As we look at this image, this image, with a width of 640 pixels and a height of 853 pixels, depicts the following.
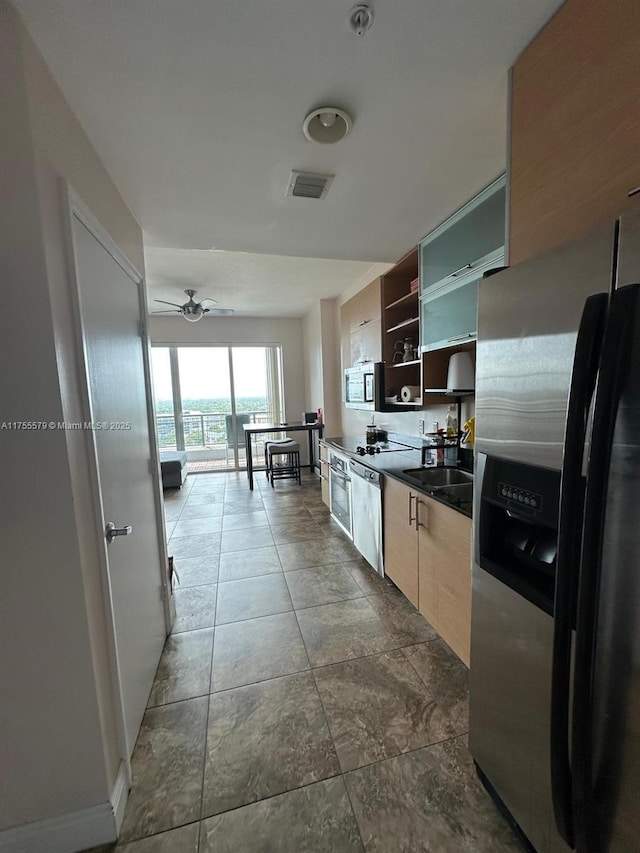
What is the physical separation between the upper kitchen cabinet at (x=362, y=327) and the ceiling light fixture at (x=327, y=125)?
1676mm

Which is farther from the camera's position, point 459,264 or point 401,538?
point 401,538

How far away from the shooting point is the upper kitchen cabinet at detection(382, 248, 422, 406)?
288 cm

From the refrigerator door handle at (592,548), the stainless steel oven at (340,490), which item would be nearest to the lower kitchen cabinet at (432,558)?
the stainless steel oven at (340,490)

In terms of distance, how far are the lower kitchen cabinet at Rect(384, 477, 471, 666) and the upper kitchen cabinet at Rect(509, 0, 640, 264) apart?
1.17m

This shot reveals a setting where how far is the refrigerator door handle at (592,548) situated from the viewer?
648 mm

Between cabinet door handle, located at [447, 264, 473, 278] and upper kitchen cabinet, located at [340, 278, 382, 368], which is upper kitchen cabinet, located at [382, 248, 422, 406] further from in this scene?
cabinet door handle, located at [447, 264, 473, 278]

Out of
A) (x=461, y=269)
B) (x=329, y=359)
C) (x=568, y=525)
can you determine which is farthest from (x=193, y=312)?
(x=568, y=525)

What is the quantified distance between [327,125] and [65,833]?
2.57m

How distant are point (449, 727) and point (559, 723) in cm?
96

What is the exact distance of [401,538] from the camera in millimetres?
2217

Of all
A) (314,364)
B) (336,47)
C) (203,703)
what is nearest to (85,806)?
(203,703)

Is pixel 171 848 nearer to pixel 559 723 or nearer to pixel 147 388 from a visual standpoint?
pixel 559 723

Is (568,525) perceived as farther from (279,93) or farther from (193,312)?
(193,312)

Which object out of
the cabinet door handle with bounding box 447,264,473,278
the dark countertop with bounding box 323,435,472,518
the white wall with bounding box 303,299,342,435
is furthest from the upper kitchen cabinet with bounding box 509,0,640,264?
the white wall with bounding box 303,299,342,435
